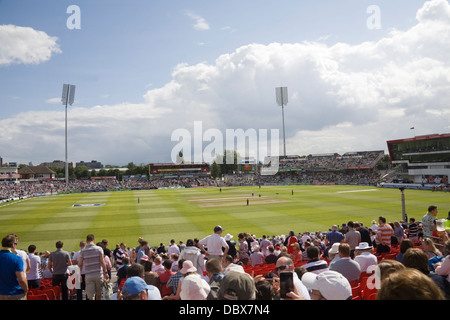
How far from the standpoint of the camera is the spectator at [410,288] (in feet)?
6.57

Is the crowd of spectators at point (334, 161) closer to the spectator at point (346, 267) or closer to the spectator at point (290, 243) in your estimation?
the spectator at point (290, 243)

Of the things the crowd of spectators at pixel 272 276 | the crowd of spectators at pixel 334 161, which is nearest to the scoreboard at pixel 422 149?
the crowd of spectators at pixel 334 161

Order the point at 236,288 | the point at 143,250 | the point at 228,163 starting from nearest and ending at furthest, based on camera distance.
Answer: the point at 236,288, the point at 143,250, the point at 228,163

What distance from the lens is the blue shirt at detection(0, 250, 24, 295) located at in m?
4.84

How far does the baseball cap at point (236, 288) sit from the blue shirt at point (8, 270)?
375 cm

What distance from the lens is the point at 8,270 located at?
4863 mm

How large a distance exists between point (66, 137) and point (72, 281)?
8191cm

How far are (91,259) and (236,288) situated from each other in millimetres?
5485

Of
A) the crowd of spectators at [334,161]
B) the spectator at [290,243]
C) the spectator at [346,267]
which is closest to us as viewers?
the spectator at [346,267]

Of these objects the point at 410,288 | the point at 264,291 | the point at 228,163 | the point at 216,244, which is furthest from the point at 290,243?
the point at 228,163

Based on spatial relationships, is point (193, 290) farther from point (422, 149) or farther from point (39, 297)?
point (422, 149)
